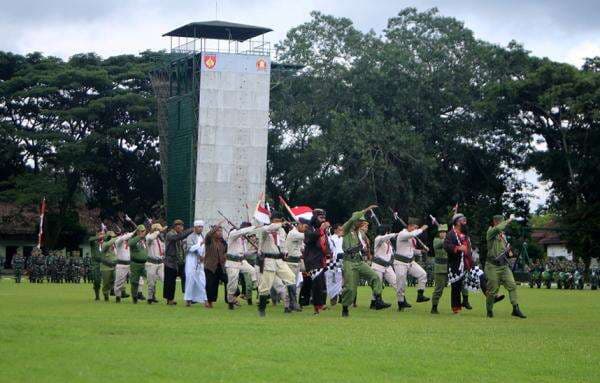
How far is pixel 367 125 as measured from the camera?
60281 millimetres

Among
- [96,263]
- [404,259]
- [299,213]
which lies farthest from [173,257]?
[404,259]

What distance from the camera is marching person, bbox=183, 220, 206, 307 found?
87.5ft

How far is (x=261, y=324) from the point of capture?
62.2 feet

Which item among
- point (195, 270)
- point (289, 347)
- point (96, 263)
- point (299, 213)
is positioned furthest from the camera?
point (96, 263)

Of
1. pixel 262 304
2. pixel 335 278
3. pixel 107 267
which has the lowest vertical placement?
pixel 262 304

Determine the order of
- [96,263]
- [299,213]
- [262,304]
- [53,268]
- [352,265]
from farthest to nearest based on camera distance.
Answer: [53,268], [96,263], [299,213], [352,265], [262,304]

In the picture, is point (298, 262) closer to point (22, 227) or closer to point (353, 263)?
point (353, 263)

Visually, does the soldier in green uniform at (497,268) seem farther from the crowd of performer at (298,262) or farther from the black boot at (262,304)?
the black boot at (262,304)

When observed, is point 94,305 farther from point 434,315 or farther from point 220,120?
point 220,120

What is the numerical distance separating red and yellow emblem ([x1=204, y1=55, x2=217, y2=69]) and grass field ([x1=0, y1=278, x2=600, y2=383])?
3626 centimetres

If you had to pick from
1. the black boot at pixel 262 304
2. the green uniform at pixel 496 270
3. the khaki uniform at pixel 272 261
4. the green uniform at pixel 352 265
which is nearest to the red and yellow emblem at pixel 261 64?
the green uniform at pixel 352 265

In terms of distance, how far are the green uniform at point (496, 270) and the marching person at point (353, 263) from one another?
2.33 m

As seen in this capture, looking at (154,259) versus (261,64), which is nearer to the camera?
(154,259)

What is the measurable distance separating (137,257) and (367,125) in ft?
111
